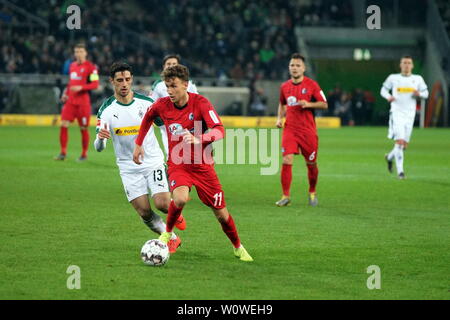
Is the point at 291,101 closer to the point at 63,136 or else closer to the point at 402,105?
the point at 402,105

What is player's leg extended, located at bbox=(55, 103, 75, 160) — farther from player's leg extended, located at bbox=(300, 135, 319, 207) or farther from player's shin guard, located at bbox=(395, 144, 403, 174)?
player's leg extended, located at bbox=(300, 135, 319, 207)

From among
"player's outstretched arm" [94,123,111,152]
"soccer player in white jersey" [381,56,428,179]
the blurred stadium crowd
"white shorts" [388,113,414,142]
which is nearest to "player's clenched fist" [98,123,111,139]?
"player's outstretched arm" [94,123,111,152]

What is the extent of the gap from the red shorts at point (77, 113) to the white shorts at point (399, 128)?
23.9 ft

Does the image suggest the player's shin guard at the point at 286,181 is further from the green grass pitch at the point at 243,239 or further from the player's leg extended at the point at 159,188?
the player's leg extended at the point at 159,188

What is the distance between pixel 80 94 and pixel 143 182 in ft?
37.5

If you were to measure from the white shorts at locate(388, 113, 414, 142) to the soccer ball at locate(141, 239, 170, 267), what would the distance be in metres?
10.3

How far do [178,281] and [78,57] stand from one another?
1350 centimetres

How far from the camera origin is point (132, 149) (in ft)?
31.5

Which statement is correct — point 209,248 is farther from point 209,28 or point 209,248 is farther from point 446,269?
point 209,28

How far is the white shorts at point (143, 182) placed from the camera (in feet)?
30.9

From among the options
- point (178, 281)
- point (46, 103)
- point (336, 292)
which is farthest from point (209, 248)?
point (46, 103)

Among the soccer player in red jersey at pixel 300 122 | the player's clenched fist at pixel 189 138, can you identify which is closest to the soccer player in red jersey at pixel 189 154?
the player's clenched fist at pixel 189 138

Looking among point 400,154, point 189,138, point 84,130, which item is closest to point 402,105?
point 400,154

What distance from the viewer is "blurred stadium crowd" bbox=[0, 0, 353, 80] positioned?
37.5 m
